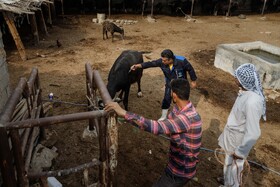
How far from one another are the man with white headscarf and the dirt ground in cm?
89

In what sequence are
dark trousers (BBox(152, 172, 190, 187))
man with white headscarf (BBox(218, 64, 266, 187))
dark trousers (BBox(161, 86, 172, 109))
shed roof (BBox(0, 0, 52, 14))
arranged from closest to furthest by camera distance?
dark trousers (BBox(152, 172, 190, 187)) < man with white headscarf (BBox(218, 64, 266, 187)) < dark trousers (BBox(161, 86, 172, 109)) < shed roof (BBox(0, 0, 52, 14))

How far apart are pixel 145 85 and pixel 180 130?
5.19m

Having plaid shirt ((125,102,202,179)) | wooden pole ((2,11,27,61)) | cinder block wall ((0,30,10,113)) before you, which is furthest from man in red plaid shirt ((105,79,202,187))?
wooden pole ((2,11,27,61))

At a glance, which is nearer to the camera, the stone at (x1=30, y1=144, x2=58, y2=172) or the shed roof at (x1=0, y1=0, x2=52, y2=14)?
A: the stone at (x1=30, y1=144, x2=58, y2=172)

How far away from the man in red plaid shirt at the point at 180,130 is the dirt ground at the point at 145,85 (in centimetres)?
132

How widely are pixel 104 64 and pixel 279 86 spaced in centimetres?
561

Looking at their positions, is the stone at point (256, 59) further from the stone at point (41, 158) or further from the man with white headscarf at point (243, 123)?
the stone at point (41, 158)

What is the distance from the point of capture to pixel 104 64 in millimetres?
9320

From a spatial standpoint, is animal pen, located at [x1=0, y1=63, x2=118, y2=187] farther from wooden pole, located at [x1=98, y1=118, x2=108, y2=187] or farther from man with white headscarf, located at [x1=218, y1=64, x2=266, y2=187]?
man with white headscarf, located at [x1=218, y1=64, x2=266, y2=187]

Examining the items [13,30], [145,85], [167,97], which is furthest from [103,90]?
[13,30]

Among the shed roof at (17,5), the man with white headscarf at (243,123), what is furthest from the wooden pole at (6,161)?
the shed roof at (17,5)

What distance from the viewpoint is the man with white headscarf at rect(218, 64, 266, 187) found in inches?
119

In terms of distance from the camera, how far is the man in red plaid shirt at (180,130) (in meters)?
2.59

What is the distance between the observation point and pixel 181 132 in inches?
105
